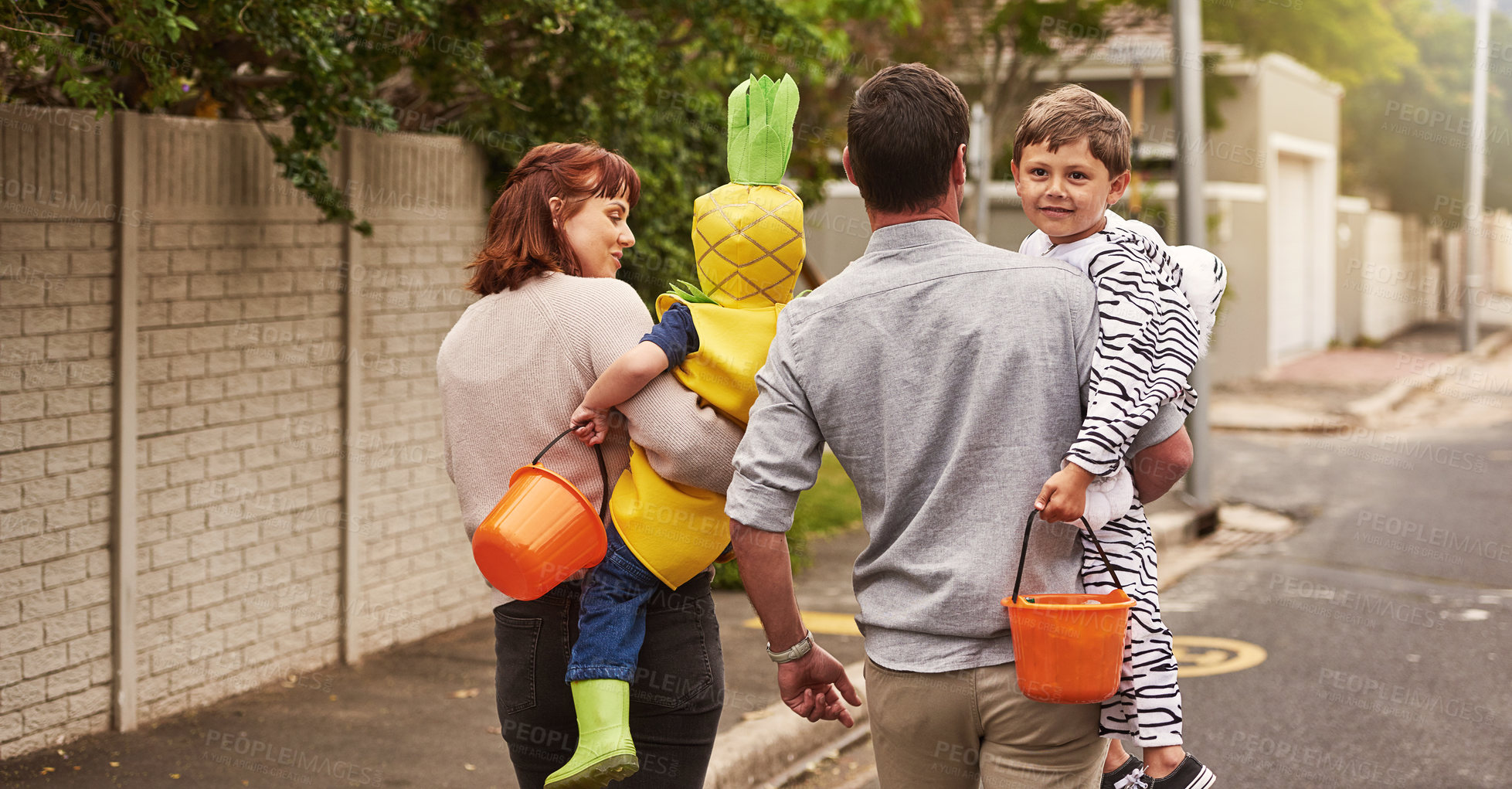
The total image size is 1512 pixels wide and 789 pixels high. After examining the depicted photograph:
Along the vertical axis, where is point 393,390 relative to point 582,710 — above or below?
above

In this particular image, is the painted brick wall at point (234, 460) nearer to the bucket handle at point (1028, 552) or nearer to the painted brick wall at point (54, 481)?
the painted brick wall at point (54, 481)

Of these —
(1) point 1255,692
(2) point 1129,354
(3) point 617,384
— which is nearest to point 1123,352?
(2) point 1129,354

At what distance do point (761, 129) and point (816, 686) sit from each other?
1126mm

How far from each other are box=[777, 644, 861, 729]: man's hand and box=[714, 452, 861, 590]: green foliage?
4.55m

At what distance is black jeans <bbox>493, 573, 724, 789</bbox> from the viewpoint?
109 inches

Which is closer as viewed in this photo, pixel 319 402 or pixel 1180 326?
pixel 1180 326

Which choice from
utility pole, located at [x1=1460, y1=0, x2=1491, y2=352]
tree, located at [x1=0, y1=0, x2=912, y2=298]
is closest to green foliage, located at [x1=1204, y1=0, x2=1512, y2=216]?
utility pole, located at [x1=1460, y1=0, x2=1491, y2=352]

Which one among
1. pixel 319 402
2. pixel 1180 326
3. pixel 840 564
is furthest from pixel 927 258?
pixel 840 564

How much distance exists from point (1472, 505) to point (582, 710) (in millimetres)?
9674

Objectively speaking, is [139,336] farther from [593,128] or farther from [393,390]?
[593,128]

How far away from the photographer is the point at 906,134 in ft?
7.66

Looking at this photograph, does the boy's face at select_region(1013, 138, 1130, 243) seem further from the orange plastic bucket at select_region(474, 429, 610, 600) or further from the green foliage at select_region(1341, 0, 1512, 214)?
the green foliage at select_region(1341, 0, 1512, 214)

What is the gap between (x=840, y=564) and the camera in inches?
332

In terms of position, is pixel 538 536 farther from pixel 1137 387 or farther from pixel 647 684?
pixel 1137 387
